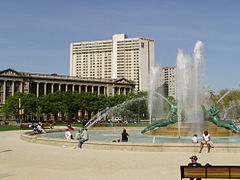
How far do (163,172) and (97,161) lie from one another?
388 cm

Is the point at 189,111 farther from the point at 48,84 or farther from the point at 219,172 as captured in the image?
the point at 48,84

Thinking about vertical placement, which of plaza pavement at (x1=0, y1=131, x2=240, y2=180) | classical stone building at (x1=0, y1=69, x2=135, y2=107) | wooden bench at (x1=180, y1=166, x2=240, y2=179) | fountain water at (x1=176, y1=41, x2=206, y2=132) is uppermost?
classical stone building at (x1=0, y1=69, x2=135, y2=107)

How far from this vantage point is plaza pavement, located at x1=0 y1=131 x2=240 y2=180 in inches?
468

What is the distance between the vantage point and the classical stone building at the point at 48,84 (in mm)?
122706

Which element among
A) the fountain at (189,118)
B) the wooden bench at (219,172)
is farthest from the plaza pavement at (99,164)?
the fountain at (189,118)

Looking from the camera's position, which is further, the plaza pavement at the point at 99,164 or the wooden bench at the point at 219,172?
the plaza pavement at the point at 99,164

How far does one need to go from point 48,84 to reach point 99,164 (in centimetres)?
12548

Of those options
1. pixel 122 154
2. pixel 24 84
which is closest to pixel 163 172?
pixel 122 154

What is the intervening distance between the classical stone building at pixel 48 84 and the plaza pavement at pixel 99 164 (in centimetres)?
10970

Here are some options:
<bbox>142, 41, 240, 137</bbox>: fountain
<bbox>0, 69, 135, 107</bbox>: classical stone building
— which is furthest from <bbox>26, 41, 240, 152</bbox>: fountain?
<bbox>0, 69, 135, 107</bbox>: classical stone building

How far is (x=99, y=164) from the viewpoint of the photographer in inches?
570

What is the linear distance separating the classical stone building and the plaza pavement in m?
110

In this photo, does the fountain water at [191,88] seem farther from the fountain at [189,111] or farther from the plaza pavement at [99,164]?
the plaza pavement at [99,164]

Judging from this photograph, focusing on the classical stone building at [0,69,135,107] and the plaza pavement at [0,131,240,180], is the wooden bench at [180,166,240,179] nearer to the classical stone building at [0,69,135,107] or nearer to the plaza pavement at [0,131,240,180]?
the plaza pavement at [0,131,240,180]
